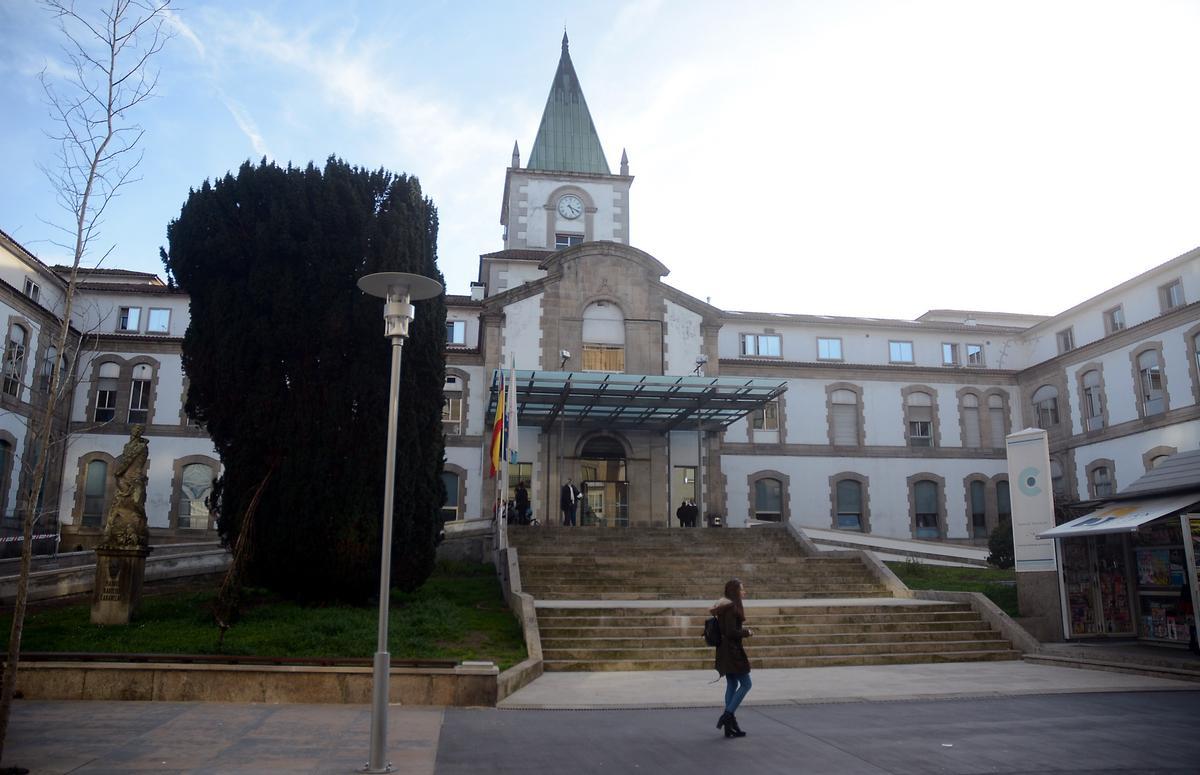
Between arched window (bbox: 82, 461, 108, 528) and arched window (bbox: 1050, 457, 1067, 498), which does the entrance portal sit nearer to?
arched window (bbox: 82, 461, 108, 528)

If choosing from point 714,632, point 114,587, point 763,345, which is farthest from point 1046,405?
point 114,587

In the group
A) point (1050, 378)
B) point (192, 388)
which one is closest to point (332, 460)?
point (192, 388)

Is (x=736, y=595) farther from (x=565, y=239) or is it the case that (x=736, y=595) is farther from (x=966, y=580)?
(x=565, y=239)

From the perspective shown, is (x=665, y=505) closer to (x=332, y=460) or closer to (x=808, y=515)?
(x=808, y=515)

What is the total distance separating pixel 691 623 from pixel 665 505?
13.9m

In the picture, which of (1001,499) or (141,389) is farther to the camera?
(1001,499)

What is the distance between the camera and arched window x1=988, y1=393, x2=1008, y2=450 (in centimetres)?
3691

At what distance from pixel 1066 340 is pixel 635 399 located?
21.5 m

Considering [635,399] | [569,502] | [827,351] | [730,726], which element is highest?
A: [827,351]

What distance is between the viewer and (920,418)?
120ft

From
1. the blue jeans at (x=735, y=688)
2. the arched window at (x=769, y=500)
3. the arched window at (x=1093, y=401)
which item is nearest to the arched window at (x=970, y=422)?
the arched window at (x=1093, y=401)

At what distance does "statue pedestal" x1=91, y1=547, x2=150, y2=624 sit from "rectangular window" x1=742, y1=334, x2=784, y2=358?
27109 millimetres

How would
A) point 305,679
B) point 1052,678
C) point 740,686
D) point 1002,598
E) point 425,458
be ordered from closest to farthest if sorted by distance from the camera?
point 740,686
point 305,679
point 1052,678
point 425,458
point 1002,598

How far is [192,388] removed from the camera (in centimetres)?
1597
